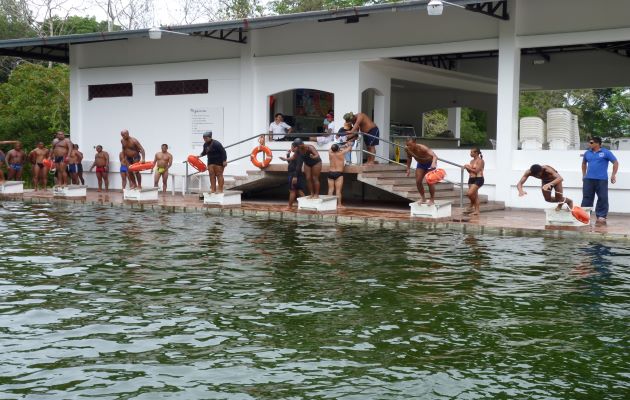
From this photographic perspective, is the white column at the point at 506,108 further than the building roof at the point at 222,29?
Yes

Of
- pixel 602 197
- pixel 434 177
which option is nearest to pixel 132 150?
pixel 434 177

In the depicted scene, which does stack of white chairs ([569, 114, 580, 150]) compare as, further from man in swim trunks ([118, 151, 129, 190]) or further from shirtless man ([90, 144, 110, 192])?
shirtless man ([90, 144, 110, 192])

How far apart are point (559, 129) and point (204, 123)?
9759mm

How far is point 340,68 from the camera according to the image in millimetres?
20031

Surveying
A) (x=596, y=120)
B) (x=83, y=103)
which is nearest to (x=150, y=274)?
(x=83, y=103)

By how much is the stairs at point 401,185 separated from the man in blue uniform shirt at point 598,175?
2650mm

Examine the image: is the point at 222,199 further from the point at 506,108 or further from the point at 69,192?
the point at 506,108

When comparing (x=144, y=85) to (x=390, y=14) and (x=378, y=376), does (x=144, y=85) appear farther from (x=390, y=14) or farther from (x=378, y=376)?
(x=378, y=376)

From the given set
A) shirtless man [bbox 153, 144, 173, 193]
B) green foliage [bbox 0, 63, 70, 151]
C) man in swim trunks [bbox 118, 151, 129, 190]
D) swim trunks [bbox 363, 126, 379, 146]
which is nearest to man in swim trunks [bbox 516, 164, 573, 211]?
swim trunks [bbox 363, 126, 379, 146]

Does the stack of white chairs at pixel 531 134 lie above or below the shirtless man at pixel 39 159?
above

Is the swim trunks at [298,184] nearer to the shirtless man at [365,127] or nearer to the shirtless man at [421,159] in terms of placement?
the shirtless man at [365,127]

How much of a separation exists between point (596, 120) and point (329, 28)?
3438cm

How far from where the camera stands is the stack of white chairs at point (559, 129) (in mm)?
17688

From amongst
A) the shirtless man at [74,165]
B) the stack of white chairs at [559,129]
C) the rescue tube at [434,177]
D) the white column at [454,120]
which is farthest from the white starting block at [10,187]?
the white column at [454,120]
